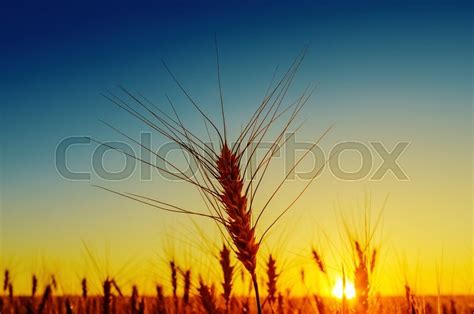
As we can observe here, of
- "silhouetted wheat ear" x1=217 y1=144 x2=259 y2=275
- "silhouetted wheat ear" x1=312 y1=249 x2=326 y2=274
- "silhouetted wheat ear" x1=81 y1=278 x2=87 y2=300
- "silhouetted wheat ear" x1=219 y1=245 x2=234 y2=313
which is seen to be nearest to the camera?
"silhouetted wheat ear" x1=217 y1=144 x2=259 y2=275

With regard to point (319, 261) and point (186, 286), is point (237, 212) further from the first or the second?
point (186, 286)

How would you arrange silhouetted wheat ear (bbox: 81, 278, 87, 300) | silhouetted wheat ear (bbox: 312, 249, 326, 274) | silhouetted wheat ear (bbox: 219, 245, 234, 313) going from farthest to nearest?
silhouetted wheat ear (bbox: 81, 278, 87, 300)
silhouetted wheat ear (bbox: 312, 249, 326, 274)
silhouetted wheat ear (bbox: 219, 245, 234, 313)

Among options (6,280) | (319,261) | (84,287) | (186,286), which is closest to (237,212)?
(319,261)

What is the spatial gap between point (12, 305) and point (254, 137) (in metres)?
6.09

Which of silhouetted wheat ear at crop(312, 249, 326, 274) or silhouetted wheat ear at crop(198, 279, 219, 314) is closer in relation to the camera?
silhouetted wheat ear at crop(198, 279, 219, 314)

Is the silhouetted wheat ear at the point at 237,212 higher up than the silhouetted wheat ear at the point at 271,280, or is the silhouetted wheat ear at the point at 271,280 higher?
the silhouetted wheat ear at the point at 237,212

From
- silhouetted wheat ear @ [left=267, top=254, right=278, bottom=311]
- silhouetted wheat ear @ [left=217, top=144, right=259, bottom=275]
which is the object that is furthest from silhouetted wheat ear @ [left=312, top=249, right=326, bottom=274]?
silhouetted wheat ear @ [left=217, top=144, right=259, bottom=275]

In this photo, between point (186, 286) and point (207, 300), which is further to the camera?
point (186, 286)

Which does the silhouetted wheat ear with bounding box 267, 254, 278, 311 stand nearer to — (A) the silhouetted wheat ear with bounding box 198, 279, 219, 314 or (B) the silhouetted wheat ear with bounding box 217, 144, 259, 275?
(A) the silhouetted wheat ear with bounding box 198, 279, 219, 314

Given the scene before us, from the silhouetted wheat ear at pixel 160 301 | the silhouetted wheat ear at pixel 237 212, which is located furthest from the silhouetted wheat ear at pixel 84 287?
the silhouetted wheat ear at pixel 237 212

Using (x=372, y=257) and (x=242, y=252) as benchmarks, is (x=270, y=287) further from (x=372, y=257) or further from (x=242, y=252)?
(x=242, y=252)

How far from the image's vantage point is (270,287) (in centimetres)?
598

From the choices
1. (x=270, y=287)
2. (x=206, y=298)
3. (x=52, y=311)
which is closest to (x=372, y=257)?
(x=270, y=287)

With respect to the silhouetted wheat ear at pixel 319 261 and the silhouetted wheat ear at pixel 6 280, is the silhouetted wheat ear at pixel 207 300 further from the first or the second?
the silhouetted wheat ear at pixel 6 280
